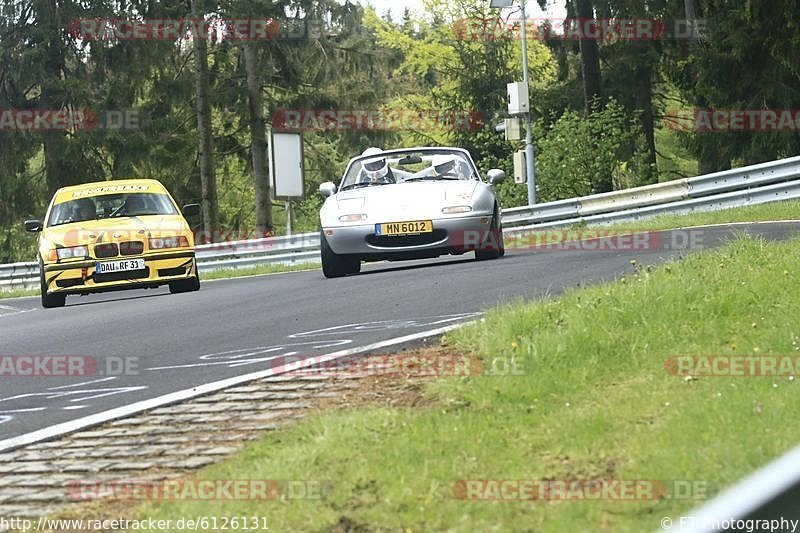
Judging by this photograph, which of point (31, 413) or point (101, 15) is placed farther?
point (101, 15)

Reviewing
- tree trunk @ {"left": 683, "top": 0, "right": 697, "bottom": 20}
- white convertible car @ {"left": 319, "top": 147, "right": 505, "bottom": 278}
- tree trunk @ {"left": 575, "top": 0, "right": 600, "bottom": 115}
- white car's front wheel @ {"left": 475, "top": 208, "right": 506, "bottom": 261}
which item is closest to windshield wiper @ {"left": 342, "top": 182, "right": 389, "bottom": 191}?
white convertible car @ {"left": 319, "top": 147, "right": 505, "bottom": 278}

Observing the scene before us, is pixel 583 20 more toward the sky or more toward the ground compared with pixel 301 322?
more toward the sky

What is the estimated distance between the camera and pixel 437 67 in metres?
56.1

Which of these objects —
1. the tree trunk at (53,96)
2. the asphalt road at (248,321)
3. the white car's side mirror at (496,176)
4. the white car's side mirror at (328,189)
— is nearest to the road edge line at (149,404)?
the asphalt road at (248,321)

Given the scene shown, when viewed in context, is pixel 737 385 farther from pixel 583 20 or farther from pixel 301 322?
pixel 583 20

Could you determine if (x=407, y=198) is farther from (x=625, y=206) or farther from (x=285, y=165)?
(x=285, y=165)

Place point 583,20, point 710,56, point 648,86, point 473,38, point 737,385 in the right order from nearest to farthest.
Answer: point 737,385, point 710,56, point 583,20, point 648,86, point 473,38

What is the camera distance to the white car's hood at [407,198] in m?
15.3

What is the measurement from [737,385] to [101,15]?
117 ft

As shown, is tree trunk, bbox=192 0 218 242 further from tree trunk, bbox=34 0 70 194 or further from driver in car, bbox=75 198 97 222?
driver in car, bbox=75 198 97 222

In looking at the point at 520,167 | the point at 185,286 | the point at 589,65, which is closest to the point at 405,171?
the point at 185,286

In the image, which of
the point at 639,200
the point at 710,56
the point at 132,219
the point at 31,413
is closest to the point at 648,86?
the point at 710,56

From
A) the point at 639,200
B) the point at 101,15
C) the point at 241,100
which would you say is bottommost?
the point at 639,200

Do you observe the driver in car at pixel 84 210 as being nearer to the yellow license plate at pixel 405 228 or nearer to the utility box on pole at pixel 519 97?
the yellow license plate at pixel 405 228
